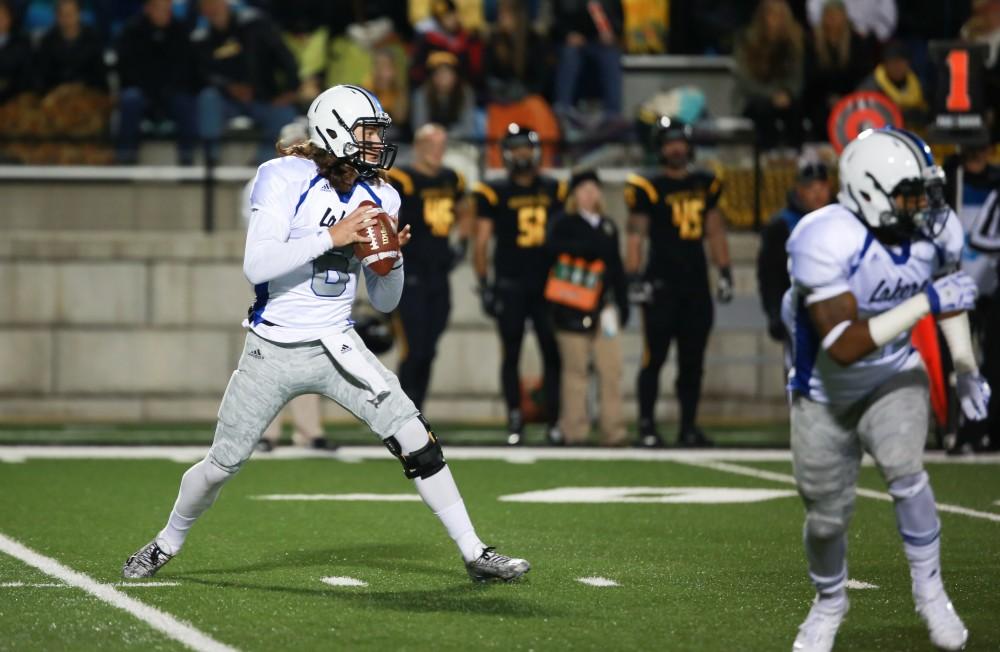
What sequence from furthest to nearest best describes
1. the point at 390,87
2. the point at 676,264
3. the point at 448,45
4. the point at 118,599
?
the point at 448,45
the point at 390,87
the point at 676,264
the point at 118,599

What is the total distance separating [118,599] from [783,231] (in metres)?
6.50

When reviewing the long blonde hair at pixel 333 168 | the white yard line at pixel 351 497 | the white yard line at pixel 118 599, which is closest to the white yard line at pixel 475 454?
the white yard line at pixel 351 497

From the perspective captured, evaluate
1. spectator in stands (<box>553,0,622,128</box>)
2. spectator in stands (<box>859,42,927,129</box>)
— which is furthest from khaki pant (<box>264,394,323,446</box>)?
spectator in stands (<box>859,42,927,129</box>)

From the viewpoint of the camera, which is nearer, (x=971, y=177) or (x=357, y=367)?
(x=357, y=367)

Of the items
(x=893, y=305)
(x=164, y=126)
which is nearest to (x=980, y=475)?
(x=893, y=305)

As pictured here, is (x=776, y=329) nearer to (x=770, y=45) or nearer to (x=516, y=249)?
(x=516, y=249)

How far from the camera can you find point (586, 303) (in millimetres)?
13219

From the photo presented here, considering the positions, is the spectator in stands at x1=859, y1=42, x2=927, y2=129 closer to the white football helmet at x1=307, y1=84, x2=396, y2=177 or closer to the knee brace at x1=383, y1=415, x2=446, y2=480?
the white football helmet at x1=307, y1=84, x2=396, y2=177

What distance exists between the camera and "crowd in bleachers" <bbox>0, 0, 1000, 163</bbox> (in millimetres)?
16250

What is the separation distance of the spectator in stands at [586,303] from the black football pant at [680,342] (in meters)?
0.21

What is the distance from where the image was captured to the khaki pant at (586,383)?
529 inches

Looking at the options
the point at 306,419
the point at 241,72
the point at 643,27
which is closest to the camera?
the point at 306,419

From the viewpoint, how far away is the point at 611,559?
26.6 feet

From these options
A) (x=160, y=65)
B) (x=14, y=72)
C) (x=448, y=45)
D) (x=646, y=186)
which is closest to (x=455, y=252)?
(x=646, y=186)
